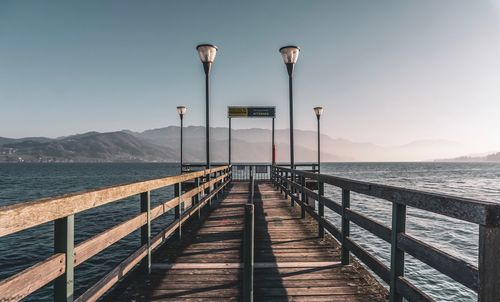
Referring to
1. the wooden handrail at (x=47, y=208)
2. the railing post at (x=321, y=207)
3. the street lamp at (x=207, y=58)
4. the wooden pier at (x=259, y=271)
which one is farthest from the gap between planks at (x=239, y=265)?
the street lamp at (x=207, y=58)

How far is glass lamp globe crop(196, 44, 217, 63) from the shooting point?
10672 mm

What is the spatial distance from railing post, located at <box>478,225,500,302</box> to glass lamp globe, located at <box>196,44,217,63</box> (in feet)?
32.9

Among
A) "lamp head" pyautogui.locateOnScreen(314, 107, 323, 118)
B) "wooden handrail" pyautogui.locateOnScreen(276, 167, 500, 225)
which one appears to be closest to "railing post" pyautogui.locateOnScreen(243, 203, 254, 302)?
"wooden handrail" pyautogui.locateOnScreen(276, 167, 500, 225)

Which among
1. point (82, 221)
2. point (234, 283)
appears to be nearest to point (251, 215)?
point (234, 283)

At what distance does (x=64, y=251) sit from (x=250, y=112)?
1869 cm

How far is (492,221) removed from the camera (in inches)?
75.2

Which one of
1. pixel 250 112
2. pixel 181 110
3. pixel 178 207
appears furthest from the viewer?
pixel 181 110

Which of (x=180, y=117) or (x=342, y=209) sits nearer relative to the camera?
(x=342, y=209)

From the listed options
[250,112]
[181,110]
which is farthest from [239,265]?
[181,110]

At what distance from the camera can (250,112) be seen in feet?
68.0

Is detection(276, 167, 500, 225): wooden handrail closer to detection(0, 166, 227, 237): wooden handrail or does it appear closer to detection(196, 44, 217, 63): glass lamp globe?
detection(0, 166, 227, 237): wooden handrail

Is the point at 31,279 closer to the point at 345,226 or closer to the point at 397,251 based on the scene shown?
the point at 397,251

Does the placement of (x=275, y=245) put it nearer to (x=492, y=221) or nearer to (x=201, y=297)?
(x=201, y=297)

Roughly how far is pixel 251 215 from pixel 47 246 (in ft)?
53.7
